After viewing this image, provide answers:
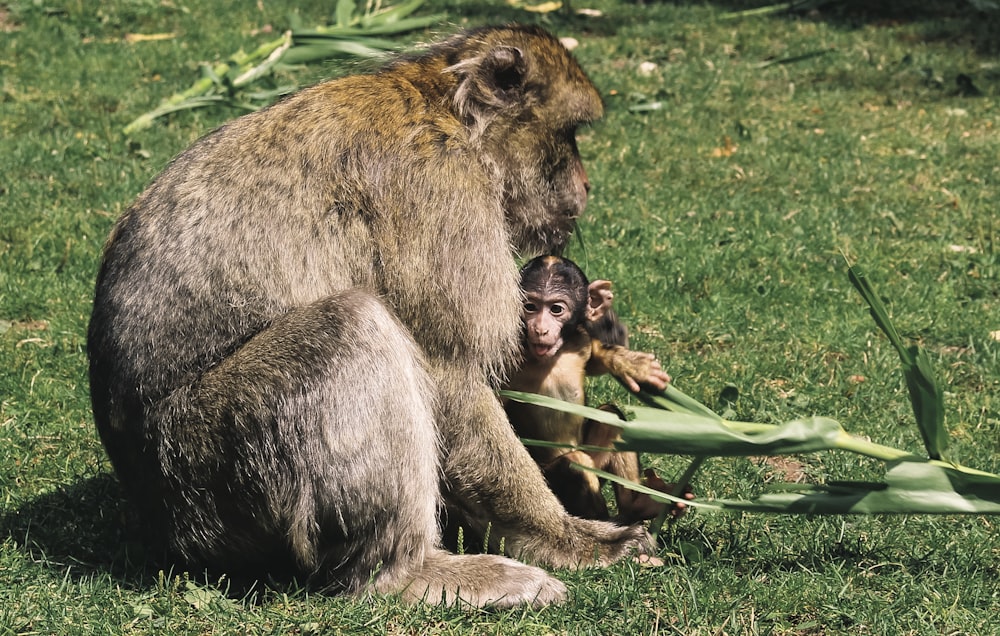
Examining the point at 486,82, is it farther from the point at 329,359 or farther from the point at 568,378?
the point at 329,359

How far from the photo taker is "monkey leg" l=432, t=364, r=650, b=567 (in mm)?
3934

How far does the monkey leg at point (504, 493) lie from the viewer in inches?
155

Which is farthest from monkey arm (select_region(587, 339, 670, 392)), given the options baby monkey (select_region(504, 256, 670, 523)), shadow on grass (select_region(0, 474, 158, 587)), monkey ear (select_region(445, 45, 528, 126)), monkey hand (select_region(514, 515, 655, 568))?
shadow on grass (select_region(0, 474, 158, 587))

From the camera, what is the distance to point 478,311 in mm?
3875

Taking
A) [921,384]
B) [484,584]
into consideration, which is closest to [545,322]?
[484,584]

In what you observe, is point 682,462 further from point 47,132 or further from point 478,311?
point 47,132

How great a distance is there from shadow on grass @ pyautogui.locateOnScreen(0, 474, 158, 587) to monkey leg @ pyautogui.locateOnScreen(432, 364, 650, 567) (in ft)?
3.56

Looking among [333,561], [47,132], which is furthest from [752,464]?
[47,132]

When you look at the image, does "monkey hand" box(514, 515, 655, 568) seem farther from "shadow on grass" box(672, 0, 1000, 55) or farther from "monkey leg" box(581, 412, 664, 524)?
"shadow on grass" box(672, 0, 1000, 55)

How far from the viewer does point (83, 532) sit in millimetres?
4316

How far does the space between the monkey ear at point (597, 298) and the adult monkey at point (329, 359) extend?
1.68ft

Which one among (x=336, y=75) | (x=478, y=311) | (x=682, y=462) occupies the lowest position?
(x=682, y=462)

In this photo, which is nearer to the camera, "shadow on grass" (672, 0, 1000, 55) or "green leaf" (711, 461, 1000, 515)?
"green leaf" (711, 461, 1000, 515)

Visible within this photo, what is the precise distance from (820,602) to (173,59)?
8.24m
